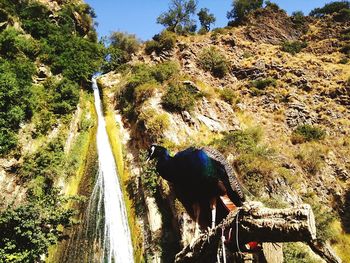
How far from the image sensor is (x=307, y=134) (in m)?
23.3

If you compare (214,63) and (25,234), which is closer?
(25,234)

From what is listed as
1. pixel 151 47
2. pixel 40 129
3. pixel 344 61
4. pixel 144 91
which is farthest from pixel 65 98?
pixel 344 61

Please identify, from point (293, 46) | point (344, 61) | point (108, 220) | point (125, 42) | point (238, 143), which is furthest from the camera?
point (125, 42)

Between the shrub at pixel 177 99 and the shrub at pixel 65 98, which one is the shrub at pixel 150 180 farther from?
the shrub at pixel 65 98

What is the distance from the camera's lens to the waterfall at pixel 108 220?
547 inches

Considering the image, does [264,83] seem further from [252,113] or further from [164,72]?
[164,72]

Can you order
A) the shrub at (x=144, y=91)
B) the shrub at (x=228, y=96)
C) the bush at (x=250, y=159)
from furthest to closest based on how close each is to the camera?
the shrub at (x=228, y=96)
the shrub at (x=144, y=91)
the bush at (x=250, y=159)

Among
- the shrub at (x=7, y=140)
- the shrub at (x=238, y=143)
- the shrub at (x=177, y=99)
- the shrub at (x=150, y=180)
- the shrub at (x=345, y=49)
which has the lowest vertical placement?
the shrub at (x=150, y=180)

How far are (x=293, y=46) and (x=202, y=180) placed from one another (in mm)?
34084

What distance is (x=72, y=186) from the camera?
17.7m

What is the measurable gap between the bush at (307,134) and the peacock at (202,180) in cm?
1851

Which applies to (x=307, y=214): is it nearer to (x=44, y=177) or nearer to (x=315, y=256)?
(x=315, y=256)

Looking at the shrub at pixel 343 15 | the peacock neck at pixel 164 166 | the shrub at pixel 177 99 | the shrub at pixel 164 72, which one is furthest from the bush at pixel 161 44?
the peacock neck at pixel 164 166

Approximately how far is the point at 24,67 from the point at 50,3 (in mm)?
14593
